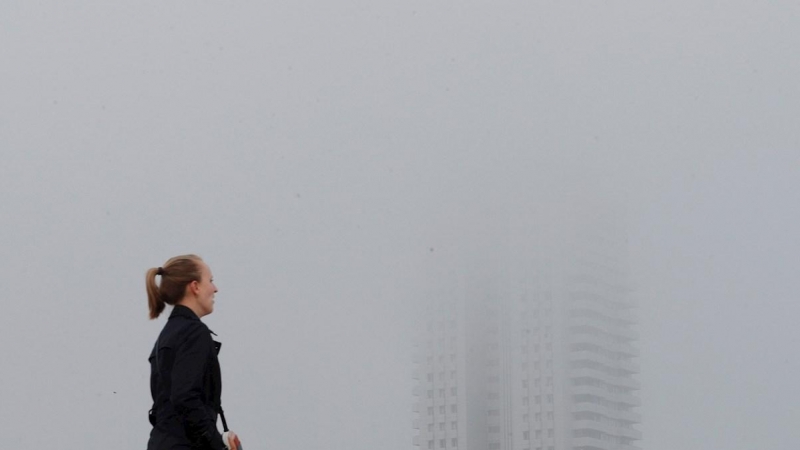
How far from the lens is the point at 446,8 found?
368 cm

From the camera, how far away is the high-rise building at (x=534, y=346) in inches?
180

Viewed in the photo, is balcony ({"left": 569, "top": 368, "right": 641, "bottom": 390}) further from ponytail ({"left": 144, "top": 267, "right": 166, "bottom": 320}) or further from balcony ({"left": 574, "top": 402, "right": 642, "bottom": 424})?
ponytail ({"left": 144, "top": 267, "right": 166, "bottom": 320})

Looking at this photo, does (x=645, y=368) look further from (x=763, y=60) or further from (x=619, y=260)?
(x=763, y=60)

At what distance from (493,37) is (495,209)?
80 centimetres

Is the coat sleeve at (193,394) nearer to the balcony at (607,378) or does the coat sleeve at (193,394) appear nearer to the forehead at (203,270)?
the forehead at (203,270)

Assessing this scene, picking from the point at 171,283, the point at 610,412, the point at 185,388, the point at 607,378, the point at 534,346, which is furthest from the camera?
the point at 534,346

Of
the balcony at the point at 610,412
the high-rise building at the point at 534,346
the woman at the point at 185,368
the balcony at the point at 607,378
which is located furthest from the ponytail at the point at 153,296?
the balcony at the point at 610,412

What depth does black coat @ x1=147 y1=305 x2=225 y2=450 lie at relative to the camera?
1533 mm

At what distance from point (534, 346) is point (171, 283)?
392cm

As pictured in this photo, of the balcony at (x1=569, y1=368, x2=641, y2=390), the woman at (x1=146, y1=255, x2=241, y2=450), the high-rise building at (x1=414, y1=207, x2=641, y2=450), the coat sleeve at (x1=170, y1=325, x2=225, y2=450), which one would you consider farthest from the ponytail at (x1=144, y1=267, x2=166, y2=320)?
the balcony at (x1=569, y1=368, x2=641, y2=390)

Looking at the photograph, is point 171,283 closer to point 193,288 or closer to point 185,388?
point 193,288

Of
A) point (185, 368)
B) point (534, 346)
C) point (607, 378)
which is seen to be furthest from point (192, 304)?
point (534, 346)

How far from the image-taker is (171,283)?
1636 millimetres

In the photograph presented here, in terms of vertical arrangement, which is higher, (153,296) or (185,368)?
(153,296)
